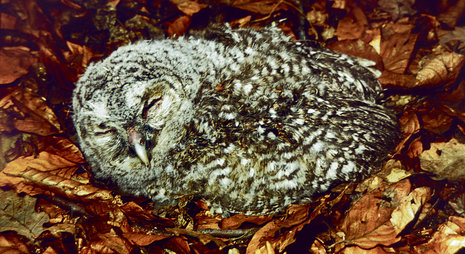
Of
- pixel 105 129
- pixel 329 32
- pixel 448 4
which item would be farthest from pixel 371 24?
pixel 105 129

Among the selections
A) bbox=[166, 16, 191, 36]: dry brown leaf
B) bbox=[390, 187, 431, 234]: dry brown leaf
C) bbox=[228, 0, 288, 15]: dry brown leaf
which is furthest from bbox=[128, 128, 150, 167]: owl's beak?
bbox=[228, 0, 288, 15]: dry brown leaf

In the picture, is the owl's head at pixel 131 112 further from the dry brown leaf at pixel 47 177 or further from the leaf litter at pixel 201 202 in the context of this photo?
the leaf litter at pixel 201 202

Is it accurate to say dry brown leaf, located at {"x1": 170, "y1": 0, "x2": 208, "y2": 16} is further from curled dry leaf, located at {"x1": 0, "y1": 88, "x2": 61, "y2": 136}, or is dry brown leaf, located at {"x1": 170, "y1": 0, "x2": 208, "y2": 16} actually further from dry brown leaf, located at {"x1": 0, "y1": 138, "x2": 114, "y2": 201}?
dry brown leaf, located at {"x1": 0, "y1": 138, "x2": 114, "y2": 201}

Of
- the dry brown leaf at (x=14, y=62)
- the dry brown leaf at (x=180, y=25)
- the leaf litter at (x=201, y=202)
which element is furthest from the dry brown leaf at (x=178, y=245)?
the dry brown leaf at (x=14, y=62)

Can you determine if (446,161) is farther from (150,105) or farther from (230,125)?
(150,105)

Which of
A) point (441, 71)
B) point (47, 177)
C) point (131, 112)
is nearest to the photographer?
point (131, 112)

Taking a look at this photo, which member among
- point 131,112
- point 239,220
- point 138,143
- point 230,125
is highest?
point 131,112

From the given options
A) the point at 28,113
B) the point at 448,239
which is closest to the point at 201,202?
the point at 448,239
